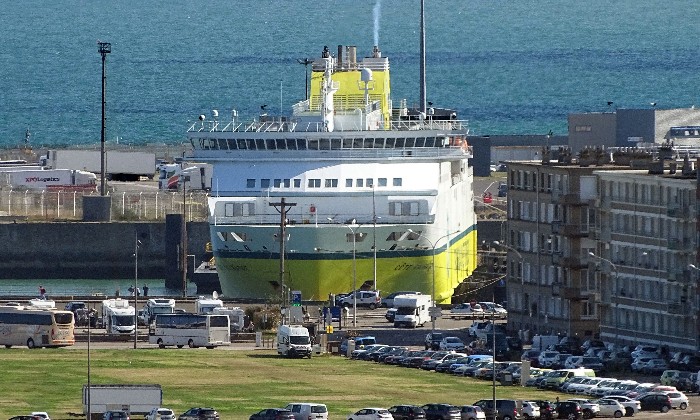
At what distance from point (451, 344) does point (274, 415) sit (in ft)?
80.7

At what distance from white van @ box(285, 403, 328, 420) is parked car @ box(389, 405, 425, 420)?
1.81 metres

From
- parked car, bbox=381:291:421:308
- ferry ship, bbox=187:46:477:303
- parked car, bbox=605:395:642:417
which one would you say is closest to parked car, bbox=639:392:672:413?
parked car, bbox=605:395:642:417

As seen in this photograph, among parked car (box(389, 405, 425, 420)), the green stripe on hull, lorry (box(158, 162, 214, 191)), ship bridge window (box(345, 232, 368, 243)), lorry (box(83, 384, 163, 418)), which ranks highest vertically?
lorry (box(158, 162, 214, 191))

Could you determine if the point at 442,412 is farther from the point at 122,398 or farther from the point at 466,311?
the point at 466,311

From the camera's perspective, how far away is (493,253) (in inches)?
4788

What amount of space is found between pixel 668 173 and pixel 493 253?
34.0 meters

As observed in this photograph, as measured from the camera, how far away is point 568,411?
209 ft

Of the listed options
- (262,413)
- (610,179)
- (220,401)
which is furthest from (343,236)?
(262,413)

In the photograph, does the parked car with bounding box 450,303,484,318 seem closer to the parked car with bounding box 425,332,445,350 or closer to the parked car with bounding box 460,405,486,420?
the parked car with bounding box 425,332,445,350

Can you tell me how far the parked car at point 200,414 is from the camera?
6059 centimetres

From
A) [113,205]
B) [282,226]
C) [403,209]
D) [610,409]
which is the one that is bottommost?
[610,409]

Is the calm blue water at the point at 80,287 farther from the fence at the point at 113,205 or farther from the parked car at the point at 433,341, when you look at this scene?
the parked car at the point at 433,341

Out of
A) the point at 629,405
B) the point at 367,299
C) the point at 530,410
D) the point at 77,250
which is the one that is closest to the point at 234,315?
the point at 367,299

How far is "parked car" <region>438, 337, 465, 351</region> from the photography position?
84.6 metres
